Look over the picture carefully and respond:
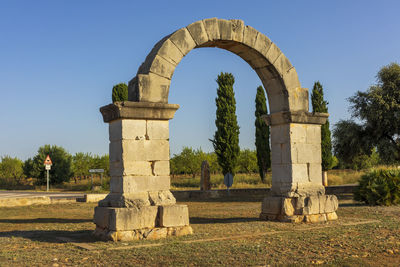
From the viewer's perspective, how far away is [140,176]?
24.1 feet

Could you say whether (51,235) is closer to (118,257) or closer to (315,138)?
(118,257)

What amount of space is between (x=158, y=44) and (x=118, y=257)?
13.9ft

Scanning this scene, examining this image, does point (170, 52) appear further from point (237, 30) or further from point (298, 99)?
point (298, 99)

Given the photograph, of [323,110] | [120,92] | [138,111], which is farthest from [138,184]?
[323,110]

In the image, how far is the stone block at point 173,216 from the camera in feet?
23.5

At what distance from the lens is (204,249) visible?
6.07m

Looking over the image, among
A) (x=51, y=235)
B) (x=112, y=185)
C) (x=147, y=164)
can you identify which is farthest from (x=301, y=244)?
(x=51, y=235)

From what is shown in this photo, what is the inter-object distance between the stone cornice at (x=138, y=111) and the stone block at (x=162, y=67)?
62 cm

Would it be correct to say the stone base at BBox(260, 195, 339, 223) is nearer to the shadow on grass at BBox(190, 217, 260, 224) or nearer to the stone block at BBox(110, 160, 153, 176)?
the shadow on grass at BBox(190, 217, 260, 224)

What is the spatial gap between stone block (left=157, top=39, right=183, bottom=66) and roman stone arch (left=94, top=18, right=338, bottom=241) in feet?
0.04

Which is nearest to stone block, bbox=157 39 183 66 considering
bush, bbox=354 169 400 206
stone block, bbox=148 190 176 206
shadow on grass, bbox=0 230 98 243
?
stone block, bbox=148 190 176 206

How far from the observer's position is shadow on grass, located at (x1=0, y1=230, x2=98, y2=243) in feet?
23.7

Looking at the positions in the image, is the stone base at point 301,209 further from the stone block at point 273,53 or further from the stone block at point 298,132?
the stone block at point 273,53

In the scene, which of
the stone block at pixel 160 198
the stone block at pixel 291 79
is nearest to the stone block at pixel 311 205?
the stone block at pixel 291 79
